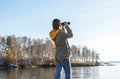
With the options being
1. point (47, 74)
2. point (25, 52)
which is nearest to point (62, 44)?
point (47, 74)

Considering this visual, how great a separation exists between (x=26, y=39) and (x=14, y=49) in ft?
35.6

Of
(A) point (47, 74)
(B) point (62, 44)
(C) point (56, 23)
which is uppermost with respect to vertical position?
(C) point (56, 23)

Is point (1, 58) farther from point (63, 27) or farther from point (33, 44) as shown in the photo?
point (63, 27)

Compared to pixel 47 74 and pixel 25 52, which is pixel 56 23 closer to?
pixel 47 74

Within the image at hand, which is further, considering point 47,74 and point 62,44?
point 47,74

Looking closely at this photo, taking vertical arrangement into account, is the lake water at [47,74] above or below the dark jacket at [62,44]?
below

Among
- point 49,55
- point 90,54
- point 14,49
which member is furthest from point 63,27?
point 90,54

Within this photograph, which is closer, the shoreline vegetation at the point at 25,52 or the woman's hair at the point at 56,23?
the woman's hair at the point at 56,23

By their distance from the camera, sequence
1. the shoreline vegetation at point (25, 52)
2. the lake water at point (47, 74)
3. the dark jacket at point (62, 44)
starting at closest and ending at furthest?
the dark jacket at point (62, 44) → the lake water at point (47, 74) → the shoreline vegetation at point (25, 52)

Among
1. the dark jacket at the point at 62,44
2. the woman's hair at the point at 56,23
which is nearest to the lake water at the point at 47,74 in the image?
the dark jacket at the point at 62,44

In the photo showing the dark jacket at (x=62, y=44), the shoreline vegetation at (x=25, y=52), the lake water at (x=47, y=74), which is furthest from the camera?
the shoreline vegetation at (x=25, y=52)

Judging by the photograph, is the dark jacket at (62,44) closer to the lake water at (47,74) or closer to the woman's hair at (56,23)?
the woman's hair at (56,23)

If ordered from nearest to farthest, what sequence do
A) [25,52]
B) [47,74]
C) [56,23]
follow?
1. [56,23]
2. [47,74]
3. [25,52]

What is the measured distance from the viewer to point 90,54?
19000 centimetres
